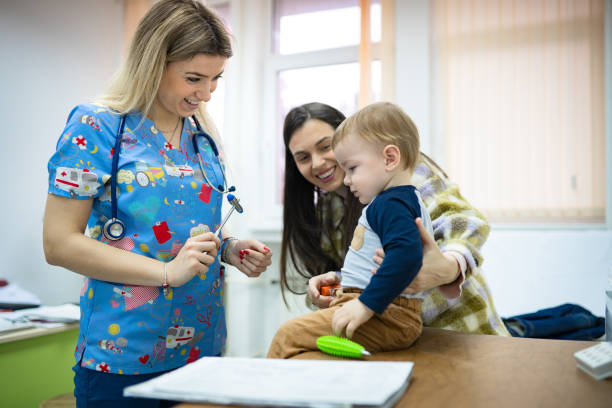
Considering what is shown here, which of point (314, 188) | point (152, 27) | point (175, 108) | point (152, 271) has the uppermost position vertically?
point (152, 27)

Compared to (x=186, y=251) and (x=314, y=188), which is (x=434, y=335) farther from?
(x=314, y=188)

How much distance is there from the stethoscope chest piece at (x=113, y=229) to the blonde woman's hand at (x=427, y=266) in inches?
22.2

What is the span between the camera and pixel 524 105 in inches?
108

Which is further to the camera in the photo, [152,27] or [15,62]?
[15,62]

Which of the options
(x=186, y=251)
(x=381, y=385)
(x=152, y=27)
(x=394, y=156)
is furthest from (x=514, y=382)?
(x=152, y=27)

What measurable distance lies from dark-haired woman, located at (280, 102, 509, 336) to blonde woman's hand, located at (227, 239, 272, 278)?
0.47 feet

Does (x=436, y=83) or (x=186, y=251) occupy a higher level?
(x=436, y=83)

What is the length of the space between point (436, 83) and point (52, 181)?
2520mm

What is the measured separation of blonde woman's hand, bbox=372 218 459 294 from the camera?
853 mm

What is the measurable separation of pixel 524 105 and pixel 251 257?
2.19m

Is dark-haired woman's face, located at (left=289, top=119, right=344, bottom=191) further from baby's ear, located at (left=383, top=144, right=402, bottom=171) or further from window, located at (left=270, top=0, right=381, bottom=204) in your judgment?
window, located at (left=270, top=0, right=381, bottom=204)

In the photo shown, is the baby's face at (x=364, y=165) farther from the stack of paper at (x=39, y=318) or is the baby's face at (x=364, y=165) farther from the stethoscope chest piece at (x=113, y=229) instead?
the stack of paper at (x=39, y=318)

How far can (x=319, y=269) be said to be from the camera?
149cm

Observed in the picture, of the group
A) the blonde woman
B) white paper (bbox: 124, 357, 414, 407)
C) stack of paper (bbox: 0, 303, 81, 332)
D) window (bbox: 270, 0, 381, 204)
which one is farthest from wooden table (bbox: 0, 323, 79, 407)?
window (bbox: 270, 0, 381, 204)
